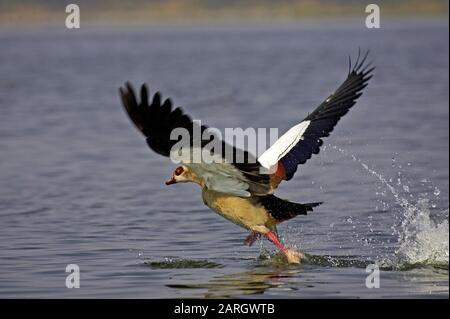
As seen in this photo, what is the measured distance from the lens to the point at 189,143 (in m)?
9.21

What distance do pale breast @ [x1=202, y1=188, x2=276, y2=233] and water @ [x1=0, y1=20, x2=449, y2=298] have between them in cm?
45

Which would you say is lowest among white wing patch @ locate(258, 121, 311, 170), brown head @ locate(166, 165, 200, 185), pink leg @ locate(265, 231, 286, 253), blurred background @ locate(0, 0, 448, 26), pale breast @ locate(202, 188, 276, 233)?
pink leg @ locate(265, 231, 286, 253)

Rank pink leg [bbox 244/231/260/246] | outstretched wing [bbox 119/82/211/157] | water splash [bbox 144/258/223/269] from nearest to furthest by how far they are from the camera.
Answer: outstretched wing [bbox 119/82/211/157], water splash [bbox 144/258/223/269], pink leg [bbox 244/231/260/246]

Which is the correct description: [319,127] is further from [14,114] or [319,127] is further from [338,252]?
[14,114]

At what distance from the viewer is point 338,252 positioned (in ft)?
37.8

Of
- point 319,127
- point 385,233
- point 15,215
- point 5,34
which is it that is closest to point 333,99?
point 319,127

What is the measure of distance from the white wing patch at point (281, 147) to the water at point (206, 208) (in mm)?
1037

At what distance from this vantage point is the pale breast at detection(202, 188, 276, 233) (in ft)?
35.7

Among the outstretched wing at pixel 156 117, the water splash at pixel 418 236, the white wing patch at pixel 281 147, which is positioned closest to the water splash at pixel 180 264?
the white wing patch at pixel 281 147

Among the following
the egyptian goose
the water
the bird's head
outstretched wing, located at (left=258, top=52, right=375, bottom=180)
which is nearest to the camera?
the egyptian goose

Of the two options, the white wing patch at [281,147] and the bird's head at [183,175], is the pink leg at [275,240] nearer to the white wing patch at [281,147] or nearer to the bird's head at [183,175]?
the white wing patch at [281,147]

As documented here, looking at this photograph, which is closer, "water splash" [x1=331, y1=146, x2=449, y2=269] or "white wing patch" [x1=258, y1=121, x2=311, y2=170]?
"water splash" [x1=331, y1=146, x2=449, y2=269]

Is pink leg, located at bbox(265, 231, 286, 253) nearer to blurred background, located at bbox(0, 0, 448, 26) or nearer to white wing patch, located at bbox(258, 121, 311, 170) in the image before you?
white wing patch, located at bbox(258, 121, 311, 170)

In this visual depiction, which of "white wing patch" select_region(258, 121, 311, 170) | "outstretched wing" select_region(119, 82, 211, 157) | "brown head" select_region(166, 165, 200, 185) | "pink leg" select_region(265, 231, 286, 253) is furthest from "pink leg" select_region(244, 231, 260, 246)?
"outstretched wing" select_region(119, 82, 211, 157)
